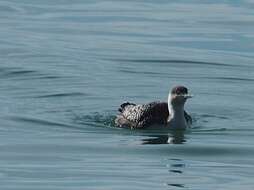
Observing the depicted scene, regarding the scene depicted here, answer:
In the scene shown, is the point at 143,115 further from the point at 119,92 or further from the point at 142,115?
the point at 119,92

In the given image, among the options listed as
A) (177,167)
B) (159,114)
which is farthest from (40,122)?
(177,167)

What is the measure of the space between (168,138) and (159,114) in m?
1.08

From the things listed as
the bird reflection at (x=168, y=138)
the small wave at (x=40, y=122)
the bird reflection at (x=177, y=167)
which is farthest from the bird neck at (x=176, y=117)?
the bird reflection at (x=177, y=167)

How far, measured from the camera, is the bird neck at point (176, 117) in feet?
82.0

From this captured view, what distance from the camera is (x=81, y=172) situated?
2014cm

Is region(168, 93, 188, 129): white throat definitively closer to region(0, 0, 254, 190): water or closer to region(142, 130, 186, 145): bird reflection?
region(142, 130, 186, 145): bird reflection

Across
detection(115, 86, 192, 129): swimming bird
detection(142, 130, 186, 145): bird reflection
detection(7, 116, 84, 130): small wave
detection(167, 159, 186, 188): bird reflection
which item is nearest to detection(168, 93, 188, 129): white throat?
detection(115, 86, 192, 129): swimming bird

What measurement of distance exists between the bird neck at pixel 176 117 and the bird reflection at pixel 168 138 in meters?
0.12

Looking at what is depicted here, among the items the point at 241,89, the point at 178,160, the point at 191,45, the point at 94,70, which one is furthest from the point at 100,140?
the point at 191,45

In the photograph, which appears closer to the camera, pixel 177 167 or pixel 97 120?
pixel 177 167

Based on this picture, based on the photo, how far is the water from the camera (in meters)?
20.4

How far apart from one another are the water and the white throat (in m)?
0.26

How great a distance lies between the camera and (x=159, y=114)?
25.3m

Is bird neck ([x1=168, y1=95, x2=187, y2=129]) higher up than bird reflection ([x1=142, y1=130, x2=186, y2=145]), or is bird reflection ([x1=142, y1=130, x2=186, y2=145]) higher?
bird neck ([x1=168, y1=95, x2=187, y2=129])
